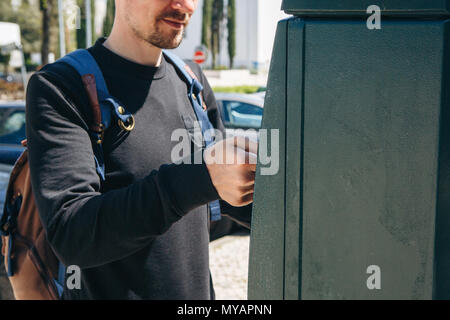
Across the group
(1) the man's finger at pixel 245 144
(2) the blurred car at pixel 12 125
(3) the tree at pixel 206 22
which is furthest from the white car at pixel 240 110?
(3) the tree at pixel 206 22

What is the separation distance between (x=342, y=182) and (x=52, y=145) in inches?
28.1

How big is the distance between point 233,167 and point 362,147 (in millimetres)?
258

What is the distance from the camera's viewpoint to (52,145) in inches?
50.3

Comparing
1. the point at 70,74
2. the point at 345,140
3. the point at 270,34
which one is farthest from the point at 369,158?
the point at 70,74

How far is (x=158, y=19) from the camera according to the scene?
1565mm

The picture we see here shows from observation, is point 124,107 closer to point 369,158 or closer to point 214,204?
point 214,204

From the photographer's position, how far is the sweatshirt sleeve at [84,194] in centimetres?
111

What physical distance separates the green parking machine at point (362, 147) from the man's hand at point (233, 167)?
123mm

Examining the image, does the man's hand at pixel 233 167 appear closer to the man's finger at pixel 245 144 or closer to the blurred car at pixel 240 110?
the man's finger at pixel 245 144

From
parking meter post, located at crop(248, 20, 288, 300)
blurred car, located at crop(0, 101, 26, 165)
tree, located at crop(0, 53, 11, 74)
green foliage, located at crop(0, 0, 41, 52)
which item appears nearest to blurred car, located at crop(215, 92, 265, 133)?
blurred car, located at crop(0, 101, 26, 165)

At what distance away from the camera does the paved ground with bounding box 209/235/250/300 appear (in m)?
4.54

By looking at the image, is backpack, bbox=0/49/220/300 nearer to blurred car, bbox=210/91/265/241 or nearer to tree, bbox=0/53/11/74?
blurred car, bbox=210/91/265/241
